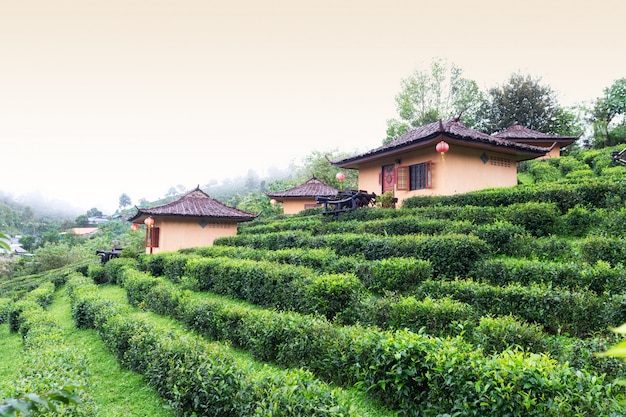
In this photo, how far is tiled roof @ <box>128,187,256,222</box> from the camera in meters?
19.7

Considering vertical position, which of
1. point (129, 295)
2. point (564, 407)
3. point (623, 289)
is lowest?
point (129, 295)

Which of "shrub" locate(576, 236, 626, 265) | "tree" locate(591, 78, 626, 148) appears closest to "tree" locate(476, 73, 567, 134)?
"tree" locate(591, 78, 626, 148)

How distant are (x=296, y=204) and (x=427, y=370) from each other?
22.3m

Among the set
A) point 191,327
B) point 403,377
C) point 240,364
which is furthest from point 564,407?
point 191,327

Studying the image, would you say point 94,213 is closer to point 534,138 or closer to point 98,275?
point 98,275

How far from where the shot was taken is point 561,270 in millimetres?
6793

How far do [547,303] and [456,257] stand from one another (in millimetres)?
2392

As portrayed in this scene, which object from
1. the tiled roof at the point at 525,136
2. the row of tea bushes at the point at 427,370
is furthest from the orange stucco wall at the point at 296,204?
the row of tea bushes at the point at 427,370

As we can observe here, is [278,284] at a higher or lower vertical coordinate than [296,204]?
lower

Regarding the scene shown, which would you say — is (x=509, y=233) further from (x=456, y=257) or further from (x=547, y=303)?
(x=547, y=303)

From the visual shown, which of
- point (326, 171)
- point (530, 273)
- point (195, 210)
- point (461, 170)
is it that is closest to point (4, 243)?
point (530, 273)

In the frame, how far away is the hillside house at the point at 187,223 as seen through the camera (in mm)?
19969

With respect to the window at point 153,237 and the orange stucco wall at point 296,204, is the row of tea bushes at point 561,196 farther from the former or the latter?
the window at point 153,237

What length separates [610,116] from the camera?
3059 centimetres
